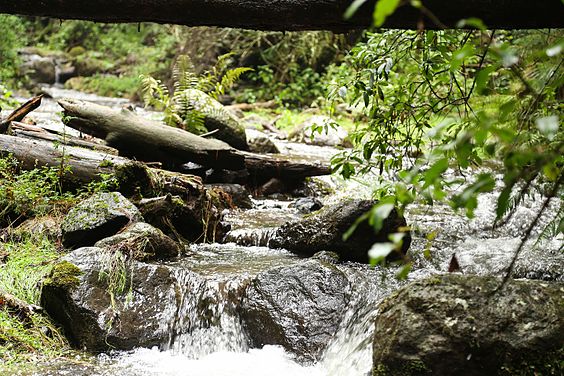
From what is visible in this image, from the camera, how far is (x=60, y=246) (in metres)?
4.82

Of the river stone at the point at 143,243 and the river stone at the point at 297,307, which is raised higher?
the river stone at the point at 143,243

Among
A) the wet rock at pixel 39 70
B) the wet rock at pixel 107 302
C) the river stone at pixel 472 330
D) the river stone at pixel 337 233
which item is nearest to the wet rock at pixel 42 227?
the wet rock at pixel 107 302

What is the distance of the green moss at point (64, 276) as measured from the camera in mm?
3945

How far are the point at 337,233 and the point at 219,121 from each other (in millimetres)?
3996

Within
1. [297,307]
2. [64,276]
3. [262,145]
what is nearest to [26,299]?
[64,276]

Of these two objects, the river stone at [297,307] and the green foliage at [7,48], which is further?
the green foliage at [7,48]

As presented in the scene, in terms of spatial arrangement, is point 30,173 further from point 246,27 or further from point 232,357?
point 246,27

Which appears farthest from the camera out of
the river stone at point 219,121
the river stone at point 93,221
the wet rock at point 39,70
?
the wet rock at point 39,70

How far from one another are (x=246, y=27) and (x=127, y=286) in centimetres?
243

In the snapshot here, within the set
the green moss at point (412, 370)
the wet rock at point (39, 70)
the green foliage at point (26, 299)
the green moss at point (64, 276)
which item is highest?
the wet rock at point (39, 70)

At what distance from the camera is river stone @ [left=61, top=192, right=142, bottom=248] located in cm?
477

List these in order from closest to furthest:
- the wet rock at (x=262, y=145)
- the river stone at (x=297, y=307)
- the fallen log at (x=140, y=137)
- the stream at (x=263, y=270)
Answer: the stream at (x=263, y=270) < the river stone at (x=297, y=307) < the fallen log at (x=140, y=137) < the wet rock at (x=262, y=145)

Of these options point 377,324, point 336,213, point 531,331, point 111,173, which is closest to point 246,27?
point 377,324

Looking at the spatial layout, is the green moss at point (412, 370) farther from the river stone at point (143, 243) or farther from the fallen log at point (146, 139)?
the fallen log at point (146, 139)
